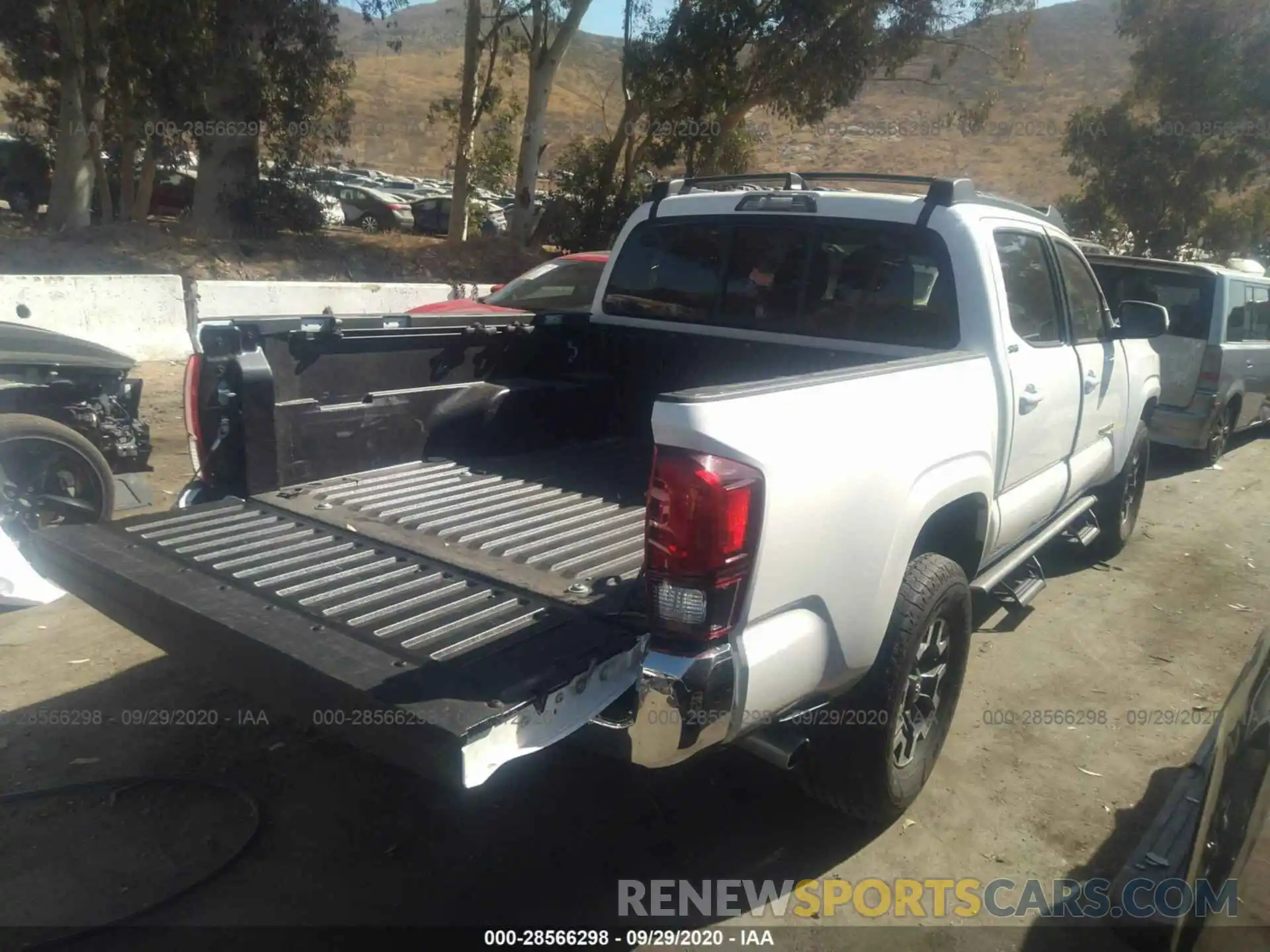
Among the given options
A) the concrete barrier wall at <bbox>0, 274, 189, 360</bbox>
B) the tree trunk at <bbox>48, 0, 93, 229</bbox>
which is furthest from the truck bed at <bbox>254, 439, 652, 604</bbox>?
the tree trunk at <bbox>48, 0, 93, 229</bbox>

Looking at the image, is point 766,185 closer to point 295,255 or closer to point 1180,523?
point 1180,523

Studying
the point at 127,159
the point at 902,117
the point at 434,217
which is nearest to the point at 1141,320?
the point at 127,159

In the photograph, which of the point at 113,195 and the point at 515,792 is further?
the point at 113,195

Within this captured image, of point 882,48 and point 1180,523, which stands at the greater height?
point 882,48

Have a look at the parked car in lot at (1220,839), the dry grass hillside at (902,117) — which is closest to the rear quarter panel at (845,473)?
the parked car in lot at (1220,839)

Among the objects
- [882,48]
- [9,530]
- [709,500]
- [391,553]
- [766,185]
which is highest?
[882,48]

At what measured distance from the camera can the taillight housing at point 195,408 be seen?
3.73 metres

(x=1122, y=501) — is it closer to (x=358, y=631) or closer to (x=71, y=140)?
(x=358, y=631)

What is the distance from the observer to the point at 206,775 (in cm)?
374

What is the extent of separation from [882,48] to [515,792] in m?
18.7

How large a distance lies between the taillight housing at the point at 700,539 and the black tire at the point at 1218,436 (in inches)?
332

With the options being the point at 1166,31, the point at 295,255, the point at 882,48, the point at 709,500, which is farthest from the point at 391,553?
the point at 1166,31

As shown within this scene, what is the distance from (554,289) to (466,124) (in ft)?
35.6

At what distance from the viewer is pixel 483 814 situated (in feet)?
11.9
